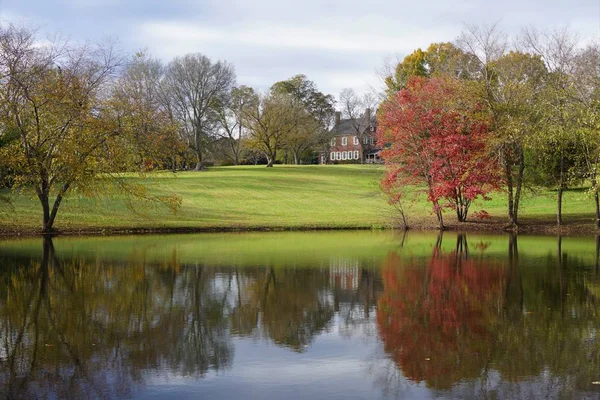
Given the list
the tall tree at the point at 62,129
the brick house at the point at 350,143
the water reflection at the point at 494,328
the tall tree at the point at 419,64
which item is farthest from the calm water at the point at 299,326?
the brick house at the point at 350,143

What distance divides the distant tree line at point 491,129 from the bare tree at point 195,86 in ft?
127

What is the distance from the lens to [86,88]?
29.3 m

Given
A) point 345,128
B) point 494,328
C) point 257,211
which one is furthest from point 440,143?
point 345,128

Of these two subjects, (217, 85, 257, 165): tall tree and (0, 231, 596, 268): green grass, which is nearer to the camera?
(0, 231, 596, 268): green grass

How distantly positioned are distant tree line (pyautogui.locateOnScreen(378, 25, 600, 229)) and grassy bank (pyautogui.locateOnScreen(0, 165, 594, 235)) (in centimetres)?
233

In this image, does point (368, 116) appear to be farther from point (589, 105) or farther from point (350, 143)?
point (589, 105)

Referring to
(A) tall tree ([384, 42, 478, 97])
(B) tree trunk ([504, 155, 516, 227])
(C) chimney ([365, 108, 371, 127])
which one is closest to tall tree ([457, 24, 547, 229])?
(B) tree trunk ([504, 155, 516, 227])

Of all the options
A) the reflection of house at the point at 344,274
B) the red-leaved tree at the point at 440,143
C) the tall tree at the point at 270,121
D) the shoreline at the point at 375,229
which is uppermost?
the tall tree at the point at 270,121

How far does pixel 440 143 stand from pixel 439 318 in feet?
71.7

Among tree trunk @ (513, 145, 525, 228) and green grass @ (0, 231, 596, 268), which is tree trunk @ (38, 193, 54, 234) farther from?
tree trunk @ (513, 145, 525, 228)

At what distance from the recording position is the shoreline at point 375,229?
3013 cm

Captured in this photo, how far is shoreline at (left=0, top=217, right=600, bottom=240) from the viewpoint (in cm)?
3013

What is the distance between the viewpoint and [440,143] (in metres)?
32.4

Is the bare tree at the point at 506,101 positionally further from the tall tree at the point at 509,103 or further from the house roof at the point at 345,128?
the house roof at the point at 345,128
